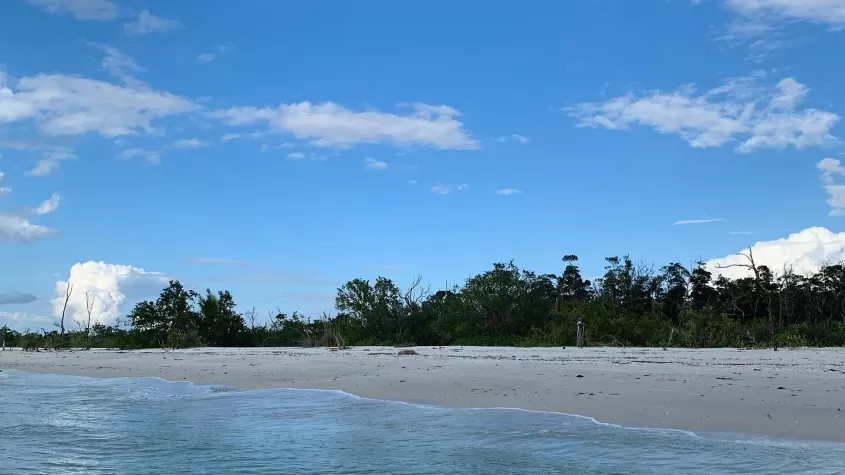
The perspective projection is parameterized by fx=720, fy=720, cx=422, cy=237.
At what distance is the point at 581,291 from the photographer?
1692 inches

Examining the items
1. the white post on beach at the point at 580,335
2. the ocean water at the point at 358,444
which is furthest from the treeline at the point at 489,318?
the ocean water at the point at 358,444

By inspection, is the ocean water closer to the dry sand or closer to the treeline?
the dry sand

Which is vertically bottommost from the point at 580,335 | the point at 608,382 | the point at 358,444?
the point at 358,444

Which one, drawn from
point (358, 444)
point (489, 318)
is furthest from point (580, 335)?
point (358, 444)

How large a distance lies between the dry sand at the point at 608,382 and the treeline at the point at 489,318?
550cm

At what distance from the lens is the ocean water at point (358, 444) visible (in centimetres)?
628

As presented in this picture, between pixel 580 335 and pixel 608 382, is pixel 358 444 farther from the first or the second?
pixel 580 335

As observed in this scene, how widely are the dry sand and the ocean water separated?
0.71 metres

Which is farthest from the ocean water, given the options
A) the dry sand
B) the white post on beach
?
the white post on beach

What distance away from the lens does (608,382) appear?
37.9ft

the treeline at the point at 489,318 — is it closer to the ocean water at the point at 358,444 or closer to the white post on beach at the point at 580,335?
the white post on beach at the point at 580,335

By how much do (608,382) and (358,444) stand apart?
5.39m

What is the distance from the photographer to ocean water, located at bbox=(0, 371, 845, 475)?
6.28m

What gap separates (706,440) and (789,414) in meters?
1.59
